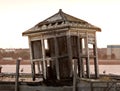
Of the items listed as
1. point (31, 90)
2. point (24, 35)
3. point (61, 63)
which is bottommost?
point (31, 90)

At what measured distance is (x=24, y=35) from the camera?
2628 centimetres

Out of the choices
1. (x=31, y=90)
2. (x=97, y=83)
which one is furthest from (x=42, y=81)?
(x=97, y=83)

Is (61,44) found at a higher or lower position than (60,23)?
lower

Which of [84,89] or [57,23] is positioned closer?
[84,89]

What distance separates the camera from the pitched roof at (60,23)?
24.5 m

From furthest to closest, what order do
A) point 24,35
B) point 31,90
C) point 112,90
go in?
point 24,35
point 31,90
point 112,90

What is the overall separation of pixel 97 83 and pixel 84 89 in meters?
0.91

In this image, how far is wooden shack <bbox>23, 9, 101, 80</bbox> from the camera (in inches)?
958

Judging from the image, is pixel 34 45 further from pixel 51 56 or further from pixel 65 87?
pixel 65 87

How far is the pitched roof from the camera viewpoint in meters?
24.5

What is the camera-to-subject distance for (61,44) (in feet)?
81.6

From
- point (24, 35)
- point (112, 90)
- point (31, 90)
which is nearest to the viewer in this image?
point (112, 90)

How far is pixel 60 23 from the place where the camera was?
24828 millimetres

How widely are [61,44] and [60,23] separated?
1208mm
